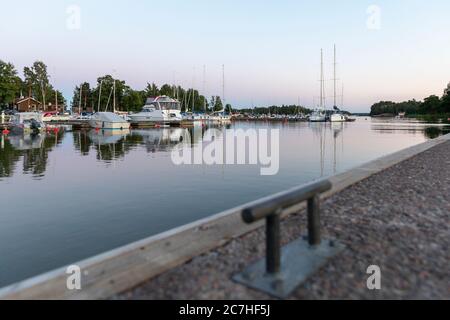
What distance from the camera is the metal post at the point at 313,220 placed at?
16.8 feet

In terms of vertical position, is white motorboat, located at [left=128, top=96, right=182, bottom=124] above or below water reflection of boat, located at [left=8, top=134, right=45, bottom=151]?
above

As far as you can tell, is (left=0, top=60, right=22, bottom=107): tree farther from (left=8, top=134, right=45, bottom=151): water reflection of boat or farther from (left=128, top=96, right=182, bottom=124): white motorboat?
(left=8, top=134, right=45, bottom=151): water reflection of boat

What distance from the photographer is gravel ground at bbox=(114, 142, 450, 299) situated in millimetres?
4098

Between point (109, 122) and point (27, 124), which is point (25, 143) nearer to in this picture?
point (27, 124)

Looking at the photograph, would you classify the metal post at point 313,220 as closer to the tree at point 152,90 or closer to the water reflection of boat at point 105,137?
the water reflection of boat at point 105,137

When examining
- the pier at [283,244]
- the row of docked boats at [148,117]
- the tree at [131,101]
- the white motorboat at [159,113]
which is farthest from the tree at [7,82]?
the pier at [283,244]

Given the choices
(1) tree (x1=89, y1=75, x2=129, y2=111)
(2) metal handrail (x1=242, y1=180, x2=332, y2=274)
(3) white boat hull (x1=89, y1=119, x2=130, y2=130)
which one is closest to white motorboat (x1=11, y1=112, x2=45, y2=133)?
(3) white boat hull (x1=89, y1=119, x2=130, y2=130)

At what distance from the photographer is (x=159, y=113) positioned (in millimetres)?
79375

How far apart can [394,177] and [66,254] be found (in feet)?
30.9

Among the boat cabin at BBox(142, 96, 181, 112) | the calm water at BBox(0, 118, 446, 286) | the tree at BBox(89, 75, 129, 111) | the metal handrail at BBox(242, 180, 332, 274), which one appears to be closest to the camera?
the metal handrail at BBox(242, 180, 332, 274)

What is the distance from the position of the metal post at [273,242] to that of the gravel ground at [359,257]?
0.38 meters

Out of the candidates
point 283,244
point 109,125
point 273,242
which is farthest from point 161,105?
point 273,242

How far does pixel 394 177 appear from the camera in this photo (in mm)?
11344
